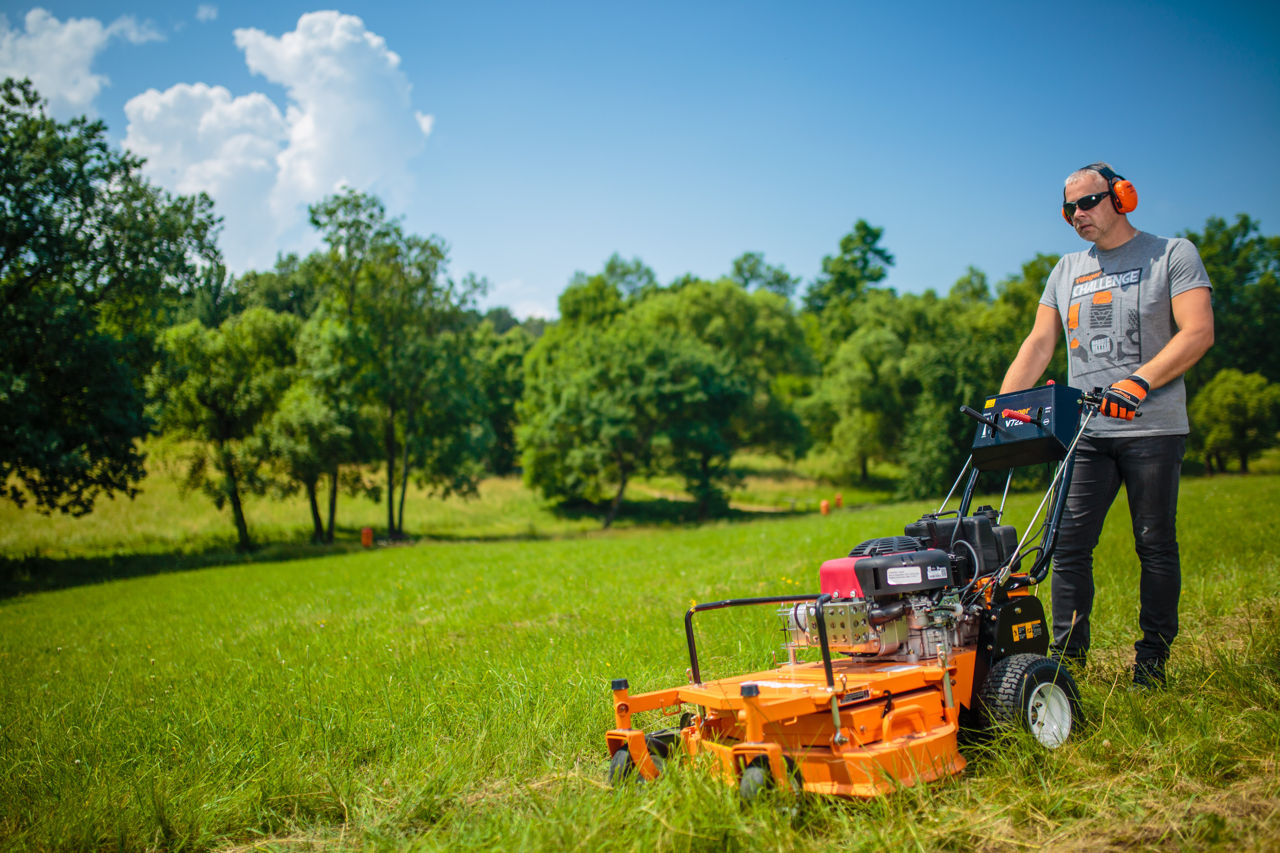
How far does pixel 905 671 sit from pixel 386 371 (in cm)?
3109

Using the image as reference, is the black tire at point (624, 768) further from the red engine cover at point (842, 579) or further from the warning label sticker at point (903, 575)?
the warning label sticker at point (903, 575)

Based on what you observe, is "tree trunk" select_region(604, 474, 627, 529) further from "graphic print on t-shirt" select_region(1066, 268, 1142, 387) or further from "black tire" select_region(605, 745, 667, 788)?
"black tire" select_region(605, 745, 667, 788)

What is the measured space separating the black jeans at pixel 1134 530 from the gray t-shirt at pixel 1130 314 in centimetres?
12

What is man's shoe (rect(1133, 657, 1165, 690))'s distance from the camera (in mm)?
4227

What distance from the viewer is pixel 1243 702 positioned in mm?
3959

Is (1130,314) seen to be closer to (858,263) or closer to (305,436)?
(305,436)

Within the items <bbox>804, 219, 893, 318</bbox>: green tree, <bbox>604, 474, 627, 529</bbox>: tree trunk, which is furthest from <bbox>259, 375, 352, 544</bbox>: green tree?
<bbox>804, 219, 893, 318</bbox>: green tree

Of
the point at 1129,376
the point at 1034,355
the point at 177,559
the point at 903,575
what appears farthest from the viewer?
the point at 177,559

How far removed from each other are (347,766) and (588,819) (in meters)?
1.71

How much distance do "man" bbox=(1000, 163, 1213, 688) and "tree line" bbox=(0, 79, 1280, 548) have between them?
23488 mm

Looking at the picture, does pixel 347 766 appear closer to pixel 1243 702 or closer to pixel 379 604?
pixel 1243 702

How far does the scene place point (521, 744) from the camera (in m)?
4.26

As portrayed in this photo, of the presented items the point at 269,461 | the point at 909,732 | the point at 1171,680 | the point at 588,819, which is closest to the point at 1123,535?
the point at 1171,680

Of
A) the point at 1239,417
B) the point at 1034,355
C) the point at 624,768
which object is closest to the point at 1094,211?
the point at 1034,355
